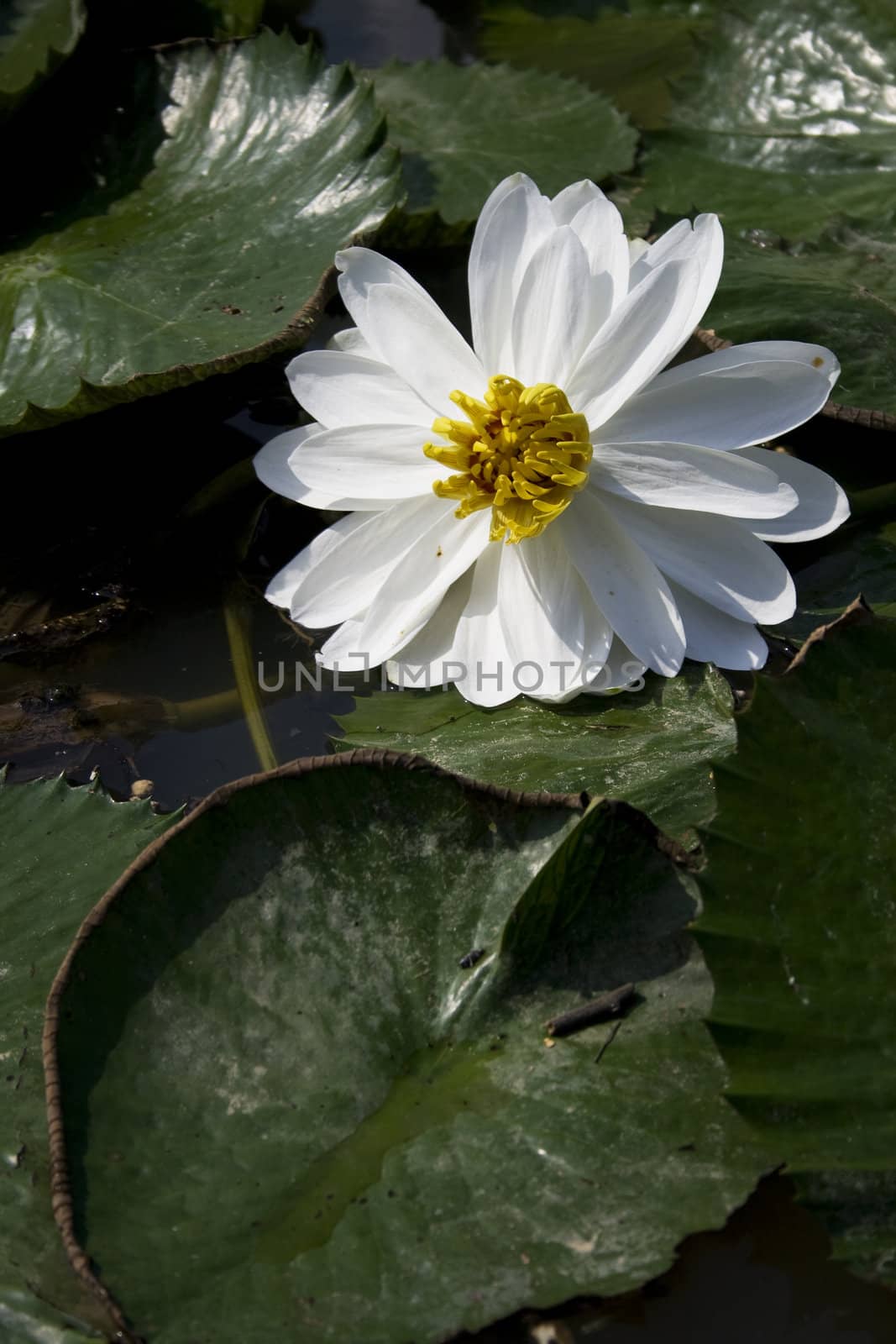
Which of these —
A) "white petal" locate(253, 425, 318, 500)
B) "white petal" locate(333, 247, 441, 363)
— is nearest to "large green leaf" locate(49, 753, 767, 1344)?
"white petal" locate(253, 425, 318, 500)

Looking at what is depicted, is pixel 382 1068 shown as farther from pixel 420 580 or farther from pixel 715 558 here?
pixel 715 558

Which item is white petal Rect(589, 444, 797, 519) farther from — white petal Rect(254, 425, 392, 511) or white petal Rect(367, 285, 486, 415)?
white petal Rect(254, 425, 392, 511)

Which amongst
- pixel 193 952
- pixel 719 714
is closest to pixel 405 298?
pixel 719 714

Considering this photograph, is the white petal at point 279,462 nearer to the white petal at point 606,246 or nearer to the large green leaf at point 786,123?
the white petal at point 606,246

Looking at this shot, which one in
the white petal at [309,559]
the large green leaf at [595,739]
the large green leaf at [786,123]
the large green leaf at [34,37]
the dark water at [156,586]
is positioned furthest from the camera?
the large green leaf at [786,123]

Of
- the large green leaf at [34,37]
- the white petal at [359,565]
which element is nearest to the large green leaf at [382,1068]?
the white petal at [359,565]

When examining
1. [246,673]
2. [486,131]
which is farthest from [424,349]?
[486,131]
